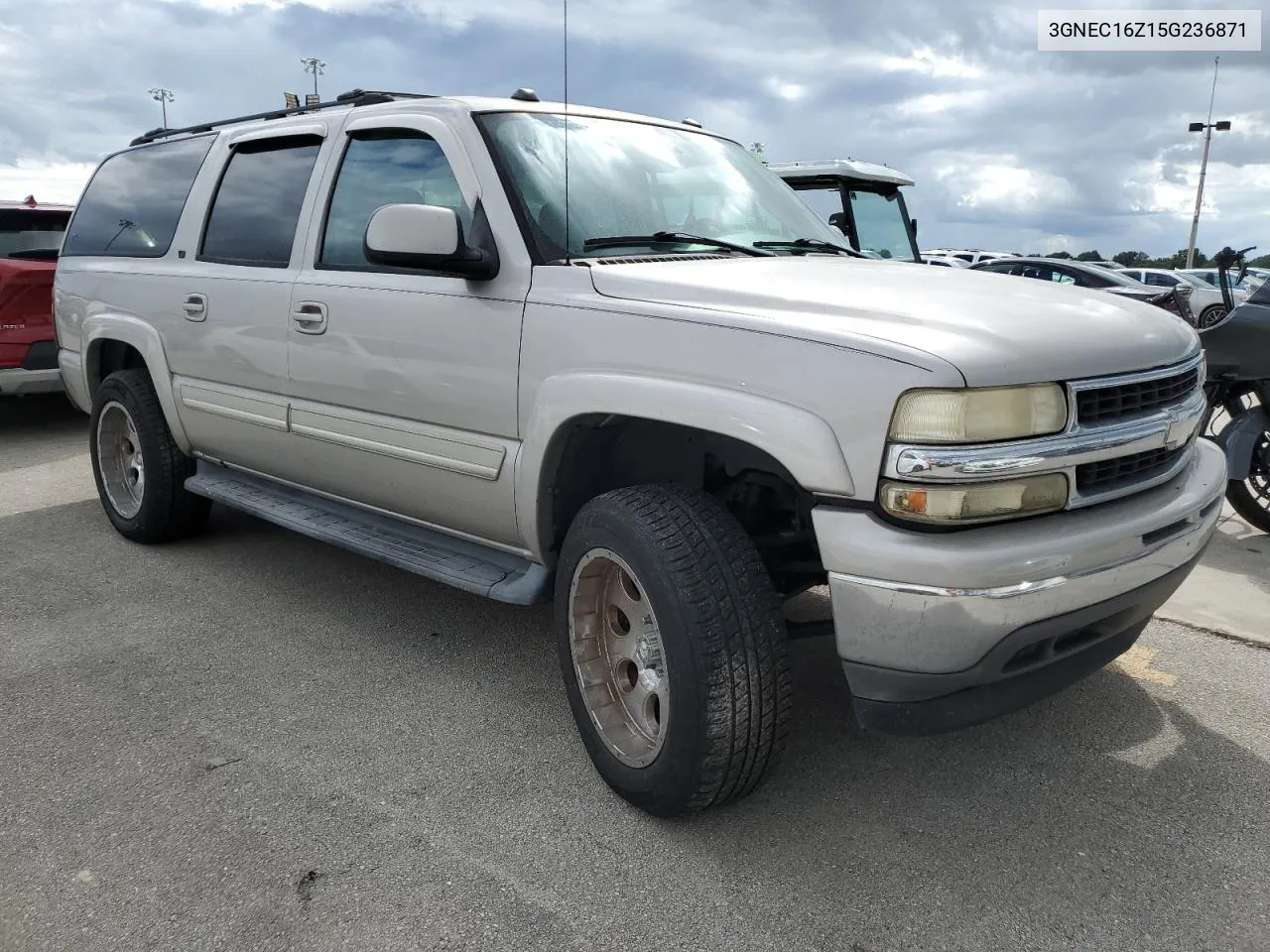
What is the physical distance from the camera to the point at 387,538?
3523mm

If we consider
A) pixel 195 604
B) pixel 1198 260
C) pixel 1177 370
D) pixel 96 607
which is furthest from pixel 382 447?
pixel 1198 260

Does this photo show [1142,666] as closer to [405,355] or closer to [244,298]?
[405,355]

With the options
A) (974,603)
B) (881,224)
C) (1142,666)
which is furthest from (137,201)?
(881,224)

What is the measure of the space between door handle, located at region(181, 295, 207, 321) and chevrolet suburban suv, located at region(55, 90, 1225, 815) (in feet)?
0.06

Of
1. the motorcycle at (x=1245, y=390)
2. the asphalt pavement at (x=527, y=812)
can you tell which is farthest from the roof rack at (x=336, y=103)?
the motorcycle at (x=1245, y=390)

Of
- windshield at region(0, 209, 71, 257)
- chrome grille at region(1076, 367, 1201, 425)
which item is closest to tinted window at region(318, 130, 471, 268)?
chrome grille at region(1076, 367, 1201, 425)

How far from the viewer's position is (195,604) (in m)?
4.18

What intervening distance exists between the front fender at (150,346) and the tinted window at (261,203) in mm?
552

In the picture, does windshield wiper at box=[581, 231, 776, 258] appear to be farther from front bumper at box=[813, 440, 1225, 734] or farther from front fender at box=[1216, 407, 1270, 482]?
front fender at box=[1216, 407, 1270, 482]

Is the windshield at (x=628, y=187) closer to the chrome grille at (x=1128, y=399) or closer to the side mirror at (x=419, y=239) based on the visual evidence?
the side mirror at (x=419, y=239)

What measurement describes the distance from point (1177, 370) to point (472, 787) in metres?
2.21

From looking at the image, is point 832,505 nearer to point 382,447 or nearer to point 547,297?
point 547,297

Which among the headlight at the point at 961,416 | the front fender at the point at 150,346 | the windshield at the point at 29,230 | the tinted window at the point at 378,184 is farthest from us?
the windshield at the point at 29,230

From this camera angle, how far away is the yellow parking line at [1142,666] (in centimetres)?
347
